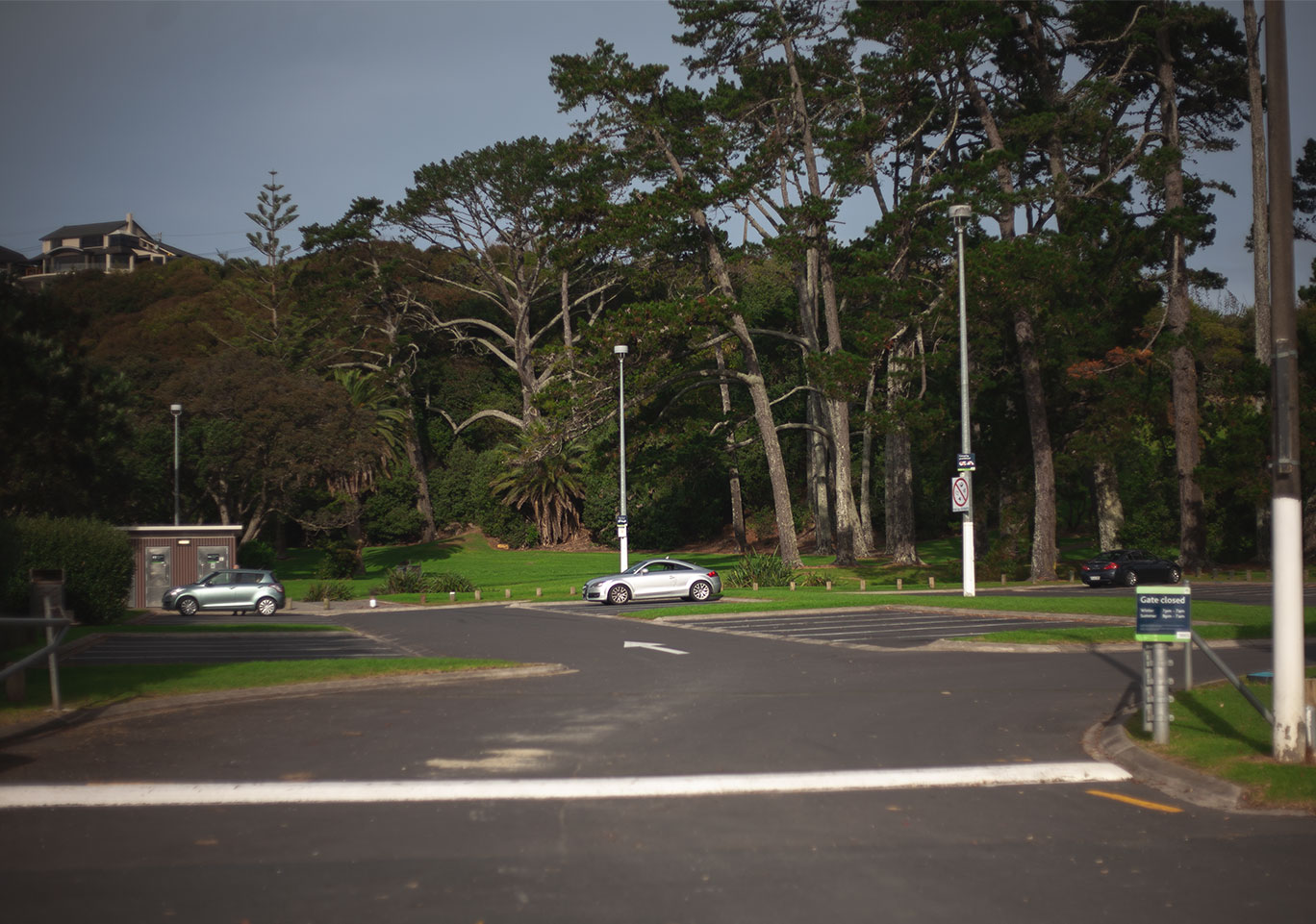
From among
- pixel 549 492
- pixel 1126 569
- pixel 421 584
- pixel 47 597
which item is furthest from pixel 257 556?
pixel 47 597

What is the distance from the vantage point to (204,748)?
1084 centimetres

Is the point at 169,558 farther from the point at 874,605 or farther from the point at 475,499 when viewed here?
the point at 475,499

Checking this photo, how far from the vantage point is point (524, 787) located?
29.9 feet

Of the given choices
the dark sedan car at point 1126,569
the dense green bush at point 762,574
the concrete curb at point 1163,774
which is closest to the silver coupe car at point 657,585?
the dense green bush at point 762,574

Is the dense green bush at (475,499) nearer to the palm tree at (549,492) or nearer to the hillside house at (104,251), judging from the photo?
the palm tree at (549,492)

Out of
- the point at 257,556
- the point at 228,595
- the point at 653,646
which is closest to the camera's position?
the point at 653,646

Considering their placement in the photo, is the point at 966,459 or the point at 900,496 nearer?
the point at 966,459

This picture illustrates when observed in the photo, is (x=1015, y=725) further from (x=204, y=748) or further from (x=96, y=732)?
(x=96, y=732)

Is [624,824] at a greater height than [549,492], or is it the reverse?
[549,492]

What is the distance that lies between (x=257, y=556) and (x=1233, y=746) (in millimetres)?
58127

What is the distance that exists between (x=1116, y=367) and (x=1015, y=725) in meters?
A: 32.1

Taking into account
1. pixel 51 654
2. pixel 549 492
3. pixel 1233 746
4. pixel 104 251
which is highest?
pixel 104 251

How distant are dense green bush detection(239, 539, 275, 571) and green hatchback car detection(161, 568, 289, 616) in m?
24.8

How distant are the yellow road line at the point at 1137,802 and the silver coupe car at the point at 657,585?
74.6ft
